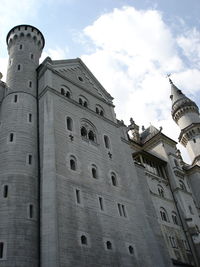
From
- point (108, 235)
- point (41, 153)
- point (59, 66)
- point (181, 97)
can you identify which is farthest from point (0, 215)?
point (181, 97)

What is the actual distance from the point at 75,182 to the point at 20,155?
5170 mm

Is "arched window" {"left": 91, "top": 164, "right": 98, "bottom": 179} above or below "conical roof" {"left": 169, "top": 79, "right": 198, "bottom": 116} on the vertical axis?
below

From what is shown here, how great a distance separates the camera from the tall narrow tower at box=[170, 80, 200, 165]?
56.8m

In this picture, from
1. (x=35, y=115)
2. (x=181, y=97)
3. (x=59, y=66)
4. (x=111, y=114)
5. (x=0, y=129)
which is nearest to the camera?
(x=0, y=129)

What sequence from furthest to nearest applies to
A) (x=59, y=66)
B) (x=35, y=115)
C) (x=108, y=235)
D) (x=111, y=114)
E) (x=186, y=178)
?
(x=186, y=178), (x=111, y=114), (x=59, y=66), (x=35, y=115), (x=108, y=235)

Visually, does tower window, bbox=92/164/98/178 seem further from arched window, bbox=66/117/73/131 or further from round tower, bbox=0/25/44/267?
round tower, bbox=0/25/44/267

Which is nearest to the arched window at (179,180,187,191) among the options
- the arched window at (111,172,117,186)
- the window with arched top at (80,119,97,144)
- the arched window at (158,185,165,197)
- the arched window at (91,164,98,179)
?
the arched window at (158,185,165,197)

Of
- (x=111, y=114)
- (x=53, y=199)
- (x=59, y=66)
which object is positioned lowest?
(x=53, y=199)

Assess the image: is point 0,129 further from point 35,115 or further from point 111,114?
point 111,114

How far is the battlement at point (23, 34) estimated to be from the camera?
36688 millimetres

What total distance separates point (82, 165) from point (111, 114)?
1233cm

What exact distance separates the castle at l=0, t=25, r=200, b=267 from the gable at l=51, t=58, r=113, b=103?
0.54 feet

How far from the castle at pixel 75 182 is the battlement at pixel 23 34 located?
13 centimetres

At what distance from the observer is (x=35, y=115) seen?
30016mm
